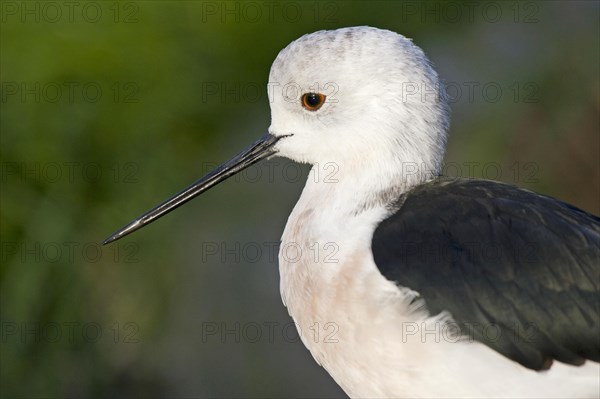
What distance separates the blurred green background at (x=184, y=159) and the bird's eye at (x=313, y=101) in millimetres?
2562

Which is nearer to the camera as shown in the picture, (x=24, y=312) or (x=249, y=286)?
(x=24, y=312)

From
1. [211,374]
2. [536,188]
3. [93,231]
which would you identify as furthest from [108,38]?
[536,188]

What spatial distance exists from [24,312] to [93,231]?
25.1 inches

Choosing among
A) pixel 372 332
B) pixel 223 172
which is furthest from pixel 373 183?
pixel 223 172

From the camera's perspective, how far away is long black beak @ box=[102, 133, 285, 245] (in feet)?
14.5

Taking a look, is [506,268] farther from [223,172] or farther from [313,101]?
[223,172]

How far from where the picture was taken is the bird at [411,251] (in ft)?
12.1

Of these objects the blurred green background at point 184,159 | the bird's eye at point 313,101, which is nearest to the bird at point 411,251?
the bird's eye at point 313,101

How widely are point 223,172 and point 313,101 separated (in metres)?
0.59

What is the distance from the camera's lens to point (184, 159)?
22.5 ft

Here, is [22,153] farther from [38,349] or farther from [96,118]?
[38,349]

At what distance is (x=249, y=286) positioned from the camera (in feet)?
25.0

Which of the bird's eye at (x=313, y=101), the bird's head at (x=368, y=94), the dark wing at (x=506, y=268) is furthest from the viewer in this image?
the bird's eye at (x=313, y=101)

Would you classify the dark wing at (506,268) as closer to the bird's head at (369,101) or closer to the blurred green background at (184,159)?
the bird's head at (369,101)
